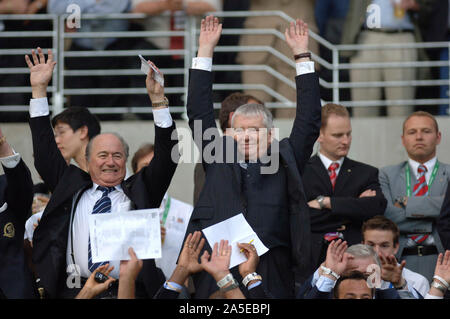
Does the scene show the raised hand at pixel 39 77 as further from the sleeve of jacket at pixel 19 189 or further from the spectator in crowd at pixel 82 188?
the sleeve of jacket at pixel 19 189

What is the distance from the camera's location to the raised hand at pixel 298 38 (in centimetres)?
570

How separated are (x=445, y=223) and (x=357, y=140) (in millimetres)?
2801

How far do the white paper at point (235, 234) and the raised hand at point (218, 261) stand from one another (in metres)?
0.10

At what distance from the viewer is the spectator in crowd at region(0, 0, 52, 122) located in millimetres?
9461

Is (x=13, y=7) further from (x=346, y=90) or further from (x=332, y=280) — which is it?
(x=332, y=280)

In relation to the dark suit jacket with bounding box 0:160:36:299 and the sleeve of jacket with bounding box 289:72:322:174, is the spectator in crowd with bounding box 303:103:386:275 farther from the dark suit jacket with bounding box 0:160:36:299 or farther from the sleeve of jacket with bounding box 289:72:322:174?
the dark suit jacket with bounding box 0:160:36:299

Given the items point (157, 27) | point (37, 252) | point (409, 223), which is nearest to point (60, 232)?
point (37, 252)

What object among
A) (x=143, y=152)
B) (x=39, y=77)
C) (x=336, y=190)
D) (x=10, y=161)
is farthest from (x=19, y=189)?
(x=336, y=190)

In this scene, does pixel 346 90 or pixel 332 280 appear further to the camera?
pixel 346 90

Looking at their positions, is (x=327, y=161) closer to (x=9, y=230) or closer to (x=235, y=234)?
(x=235, y=234)

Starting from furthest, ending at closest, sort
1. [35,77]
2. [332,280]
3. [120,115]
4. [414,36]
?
[120,115] < [414,36] < [35,77] < [332,280]

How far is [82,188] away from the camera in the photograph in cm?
568

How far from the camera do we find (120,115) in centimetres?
972

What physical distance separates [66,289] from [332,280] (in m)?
1.53
